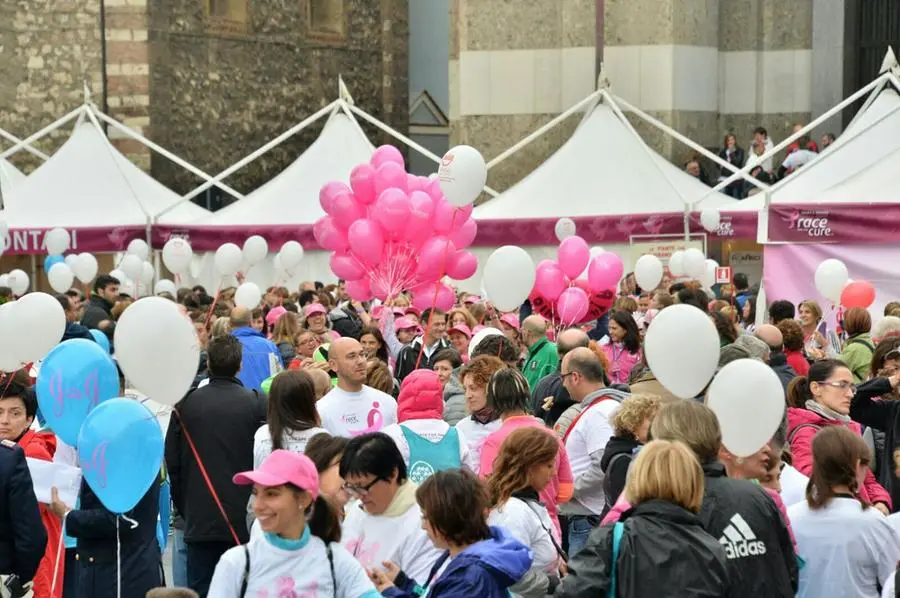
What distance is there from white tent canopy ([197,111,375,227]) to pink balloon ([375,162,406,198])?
7030mm

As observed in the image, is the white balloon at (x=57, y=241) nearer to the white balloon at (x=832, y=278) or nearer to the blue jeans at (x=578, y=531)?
the white balloon at (x=832, y=278)

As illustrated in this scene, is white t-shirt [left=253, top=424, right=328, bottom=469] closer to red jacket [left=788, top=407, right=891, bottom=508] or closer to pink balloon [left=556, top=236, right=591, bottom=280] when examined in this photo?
red jacket [left=788, top=407, right=891, bottom=508]

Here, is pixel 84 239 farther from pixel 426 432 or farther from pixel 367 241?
pixel 426 432

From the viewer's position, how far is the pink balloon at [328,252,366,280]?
1384cm

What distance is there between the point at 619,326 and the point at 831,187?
6792 millimetres

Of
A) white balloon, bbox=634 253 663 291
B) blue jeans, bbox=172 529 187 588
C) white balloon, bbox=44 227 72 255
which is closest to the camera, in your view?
blue jeans, bbox=172 529 187 588

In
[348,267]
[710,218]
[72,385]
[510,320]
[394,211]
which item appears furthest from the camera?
[710,218]

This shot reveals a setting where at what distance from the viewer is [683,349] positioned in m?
7.45

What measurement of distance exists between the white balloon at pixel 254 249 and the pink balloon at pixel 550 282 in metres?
6.82

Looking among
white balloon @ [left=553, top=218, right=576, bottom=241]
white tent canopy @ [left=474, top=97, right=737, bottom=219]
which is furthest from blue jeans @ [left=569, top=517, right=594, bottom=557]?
white tent canopy @ [left=474, top=97, right=737, bottom=219]

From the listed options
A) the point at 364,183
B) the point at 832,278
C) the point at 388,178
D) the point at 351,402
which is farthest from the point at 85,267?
the point at 351,402

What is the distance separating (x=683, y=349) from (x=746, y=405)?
1077 millimetres

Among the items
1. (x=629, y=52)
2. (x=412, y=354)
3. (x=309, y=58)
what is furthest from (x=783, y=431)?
(x=309, y=58)

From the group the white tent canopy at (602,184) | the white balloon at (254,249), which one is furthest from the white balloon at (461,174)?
the white balloon at (254,249)
